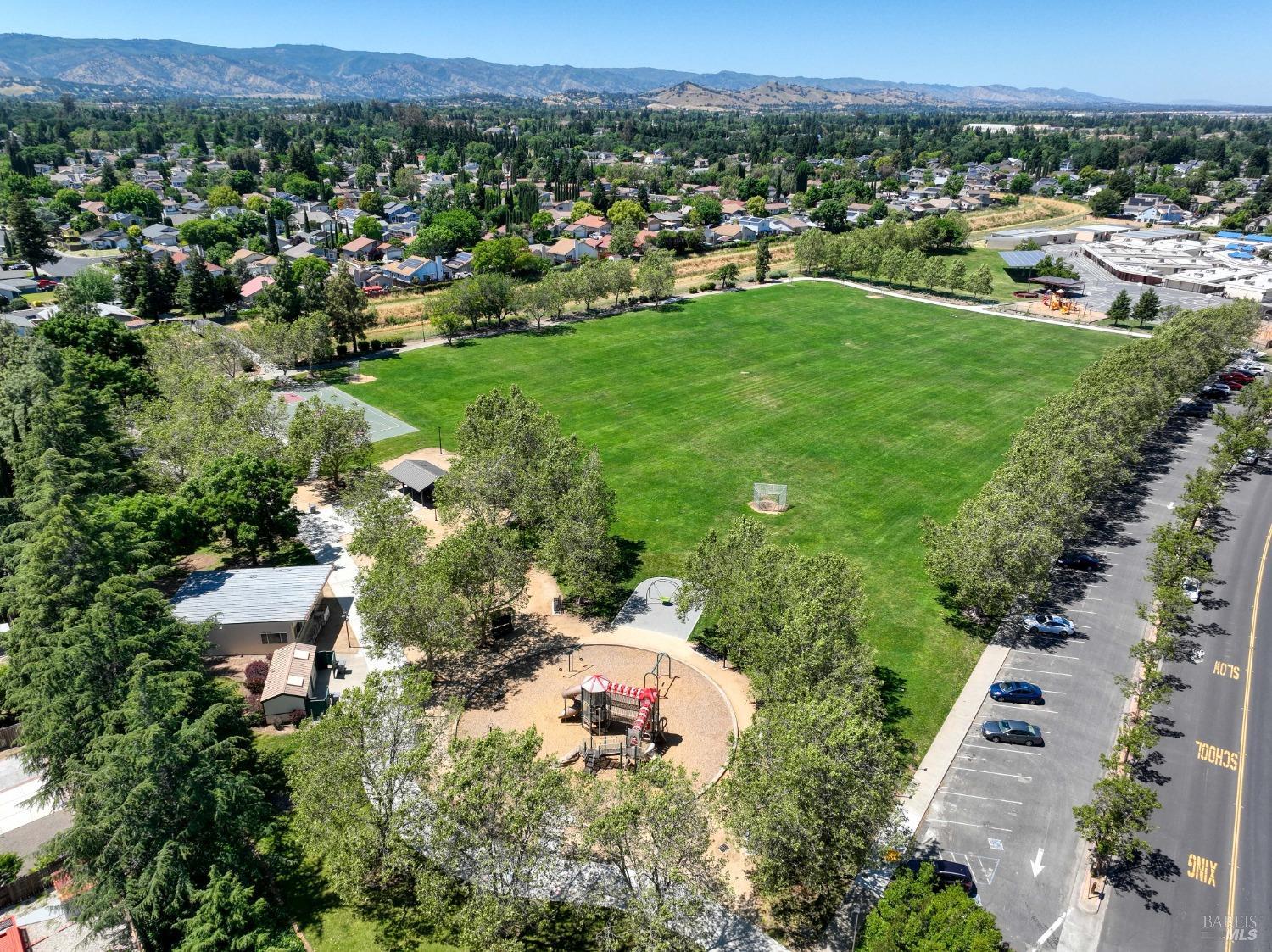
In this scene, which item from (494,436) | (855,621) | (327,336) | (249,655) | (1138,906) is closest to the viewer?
(1138,906)

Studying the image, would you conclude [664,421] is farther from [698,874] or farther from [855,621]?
[698,874]

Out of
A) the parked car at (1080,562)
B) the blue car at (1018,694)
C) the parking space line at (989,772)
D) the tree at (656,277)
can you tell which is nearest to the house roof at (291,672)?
the parking space line at (989,772)

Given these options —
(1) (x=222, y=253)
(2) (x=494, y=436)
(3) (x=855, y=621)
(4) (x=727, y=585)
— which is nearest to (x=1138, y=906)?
(3) (x=855, y=621)

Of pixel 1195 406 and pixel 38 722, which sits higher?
pixel 38 722

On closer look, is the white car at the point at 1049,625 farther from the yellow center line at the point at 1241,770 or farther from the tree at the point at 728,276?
the tree at the point at 728,276

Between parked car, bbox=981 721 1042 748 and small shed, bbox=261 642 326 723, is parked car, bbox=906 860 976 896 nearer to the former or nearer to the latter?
parked car, bbox=981 721 1042 748

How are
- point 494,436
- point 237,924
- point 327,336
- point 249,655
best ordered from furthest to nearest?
point 327,336 → point 494,436 → point 249,655 → point 237,924
